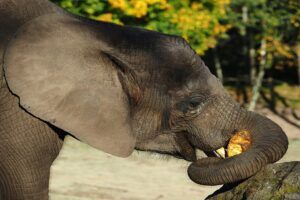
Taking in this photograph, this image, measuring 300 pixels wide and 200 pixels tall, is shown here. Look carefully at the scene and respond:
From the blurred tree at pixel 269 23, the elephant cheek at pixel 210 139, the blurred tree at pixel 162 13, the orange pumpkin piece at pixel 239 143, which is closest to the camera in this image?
the orange pumpkin piece at pixel 239 143

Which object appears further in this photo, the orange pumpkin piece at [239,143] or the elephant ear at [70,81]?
the orange pumpkin piece at [239,143]

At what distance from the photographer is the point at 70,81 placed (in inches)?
184

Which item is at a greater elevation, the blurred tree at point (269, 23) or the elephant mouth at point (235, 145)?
the elephant mouth at point (235, 145)

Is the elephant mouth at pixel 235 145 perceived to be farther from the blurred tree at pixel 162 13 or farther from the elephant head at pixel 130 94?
the blurred tree at pixel 162 13

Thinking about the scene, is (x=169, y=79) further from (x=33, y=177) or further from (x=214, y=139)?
(x=33, y=177)

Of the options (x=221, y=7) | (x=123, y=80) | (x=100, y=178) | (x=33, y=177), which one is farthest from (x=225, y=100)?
(x=221, y=7)

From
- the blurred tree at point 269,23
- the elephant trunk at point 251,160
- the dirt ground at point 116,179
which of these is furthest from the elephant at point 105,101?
the blurred tree at point 269,23

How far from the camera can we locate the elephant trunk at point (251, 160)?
14.9 ft

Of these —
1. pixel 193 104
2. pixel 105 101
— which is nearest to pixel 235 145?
pixel 193 104

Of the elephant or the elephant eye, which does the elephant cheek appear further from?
the elephant eye

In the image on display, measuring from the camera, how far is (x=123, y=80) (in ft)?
16.2

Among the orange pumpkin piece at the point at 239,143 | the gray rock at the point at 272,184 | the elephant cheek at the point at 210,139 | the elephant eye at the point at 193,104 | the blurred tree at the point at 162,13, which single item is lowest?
the blurred tree at the point at 162,13

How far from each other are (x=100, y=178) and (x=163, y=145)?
4765mm

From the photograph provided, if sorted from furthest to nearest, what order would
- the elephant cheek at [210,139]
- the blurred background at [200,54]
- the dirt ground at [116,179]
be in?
the blurred background at [200,54] < the dirt ground at [116,179] < the elephant cheek at [210,139]
